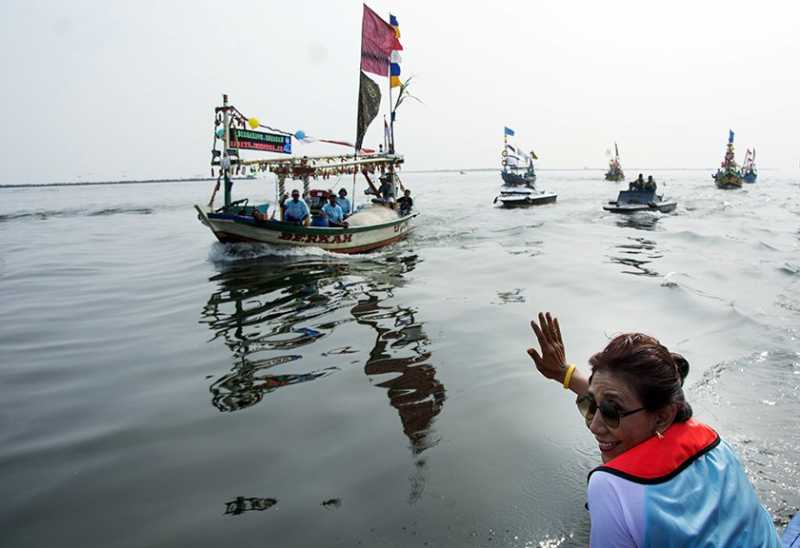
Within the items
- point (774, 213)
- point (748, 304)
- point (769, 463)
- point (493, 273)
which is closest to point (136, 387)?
point (769, 463)

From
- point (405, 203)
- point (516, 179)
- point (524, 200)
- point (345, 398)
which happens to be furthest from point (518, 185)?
point (345, 398)

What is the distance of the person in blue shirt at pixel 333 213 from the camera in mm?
18531

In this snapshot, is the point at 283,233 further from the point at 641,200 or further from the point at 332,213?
the point at 641,200

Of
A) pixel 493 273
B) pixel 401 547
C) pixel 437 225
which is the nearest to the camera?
pixel 401 547

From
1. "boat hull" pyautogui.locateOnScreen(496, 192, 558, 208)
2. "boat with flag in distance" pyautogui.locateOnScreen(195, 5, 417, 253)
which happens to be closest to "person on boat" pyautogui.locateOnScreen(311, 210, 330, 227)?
"boat with flag in distance" pyautogui.locateOnScreen(195, 5, 417, 253)

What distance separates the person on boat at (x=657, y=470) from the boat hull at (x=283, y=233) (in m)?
15.9

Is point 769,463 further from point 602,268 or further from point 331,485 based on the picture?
point 602,268

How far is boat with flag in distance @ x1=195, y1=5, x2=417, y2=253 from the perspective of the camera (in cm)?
1702

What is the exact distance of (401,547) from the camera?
12.7ft

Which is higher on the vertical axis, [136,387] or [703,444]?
[703,444]

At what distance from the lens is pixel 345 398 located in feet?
21.6

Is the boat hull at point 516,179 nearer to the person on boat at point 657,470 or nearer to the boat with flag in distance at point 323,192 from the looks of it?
the boat with flag in distance at point 323,192

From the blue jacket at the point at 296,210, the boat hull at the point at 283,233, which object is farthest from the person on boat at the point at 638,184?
the blue jacket at the point at 296,210

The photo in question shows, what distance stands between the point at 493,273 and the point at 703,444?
44.2 feet
